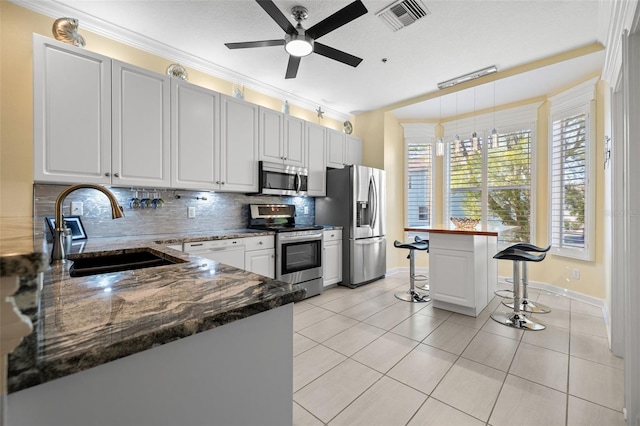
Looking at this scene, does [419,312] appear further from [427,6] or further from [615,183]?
[427,6]

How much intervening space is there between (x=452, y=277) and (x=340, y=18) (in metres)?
2.74

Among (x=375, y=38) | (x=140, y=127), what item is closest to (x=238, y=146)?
(x=140, y=127)

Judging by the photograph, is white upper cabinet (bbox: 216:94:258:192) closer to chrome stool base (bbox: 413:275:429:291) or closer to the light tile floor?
the light tile floor

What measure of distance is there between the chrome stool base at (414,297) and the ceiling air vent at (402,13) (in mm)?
3053

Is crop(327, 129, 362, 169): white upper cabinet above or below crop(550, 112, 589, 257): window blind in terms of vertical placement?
above

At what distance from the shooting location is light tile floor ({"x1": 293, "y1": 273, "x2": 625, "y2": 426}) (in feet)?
5.48

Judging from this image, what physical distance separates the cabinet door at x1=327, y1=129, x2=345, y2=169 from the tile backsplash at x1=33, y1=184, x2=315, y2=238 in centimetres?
100

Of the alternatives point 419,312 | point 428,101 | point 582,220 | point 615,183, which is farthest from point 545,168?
point 419,312

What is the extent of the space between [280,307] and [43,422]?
21.2 inches

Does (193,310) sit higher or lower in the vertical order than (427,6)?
lower

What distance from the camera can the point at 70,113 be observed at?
2.35 m

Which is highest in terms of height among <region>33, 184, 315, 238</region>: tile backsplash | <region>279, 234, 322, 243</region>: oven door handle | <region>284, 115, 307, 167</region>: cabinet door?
<region>284, 115, 307, 167</region>: cabinet door

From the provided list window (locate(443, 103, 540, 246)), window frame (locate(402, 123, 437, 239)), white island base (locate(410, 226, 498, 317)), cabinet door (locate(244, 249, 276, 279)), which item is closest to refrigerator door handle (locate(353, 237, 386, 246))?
window frame (locate(402, 123, 437, 239))

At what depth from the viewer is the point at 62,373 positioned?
0.51 meters
